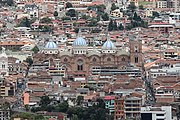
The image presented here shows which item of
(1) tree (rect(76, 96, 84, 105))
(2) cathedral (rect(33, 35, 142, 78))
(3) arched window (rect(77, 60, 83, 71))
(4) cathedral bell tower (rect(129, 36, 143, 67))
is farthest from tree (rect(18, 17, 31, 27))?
(1) tree (rect(76, 96, 84, 105))

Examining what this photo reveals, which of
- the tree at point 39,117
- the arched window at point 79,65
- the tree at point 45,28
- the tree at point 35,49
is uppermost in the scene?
the tree at point 39,117

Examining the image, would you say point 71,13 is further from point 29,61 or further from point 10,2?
point 29,61

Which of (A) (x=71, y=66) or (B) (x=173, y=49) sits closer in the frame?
(A) (x=71, y=66)

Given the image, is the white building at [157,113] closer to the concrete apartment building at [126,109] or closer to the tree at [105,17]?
the concrete apartment building at [126,109]

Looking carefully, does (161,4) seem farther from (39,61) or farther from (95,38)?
(39,61)

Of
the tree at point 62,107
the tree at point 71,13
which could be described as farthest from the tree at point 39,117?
the tree at point 71,13

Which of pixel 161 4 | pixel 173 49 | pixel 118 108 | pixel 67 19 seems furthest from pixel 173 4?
pixel 118 108

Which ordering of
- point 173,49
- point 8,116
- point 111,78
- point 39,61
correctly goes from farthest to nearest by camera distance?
1. point 173,49
2. point 39,61
3. point 111,78
4. point 8,116

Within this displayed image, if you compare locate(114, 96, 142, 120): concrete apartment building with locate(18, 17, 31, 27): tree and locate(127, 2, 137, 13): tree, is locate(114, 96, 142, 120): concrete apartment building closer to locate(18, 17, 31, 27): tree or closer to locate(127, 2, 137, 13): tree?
locate(18, 17, 31, 27): tree
